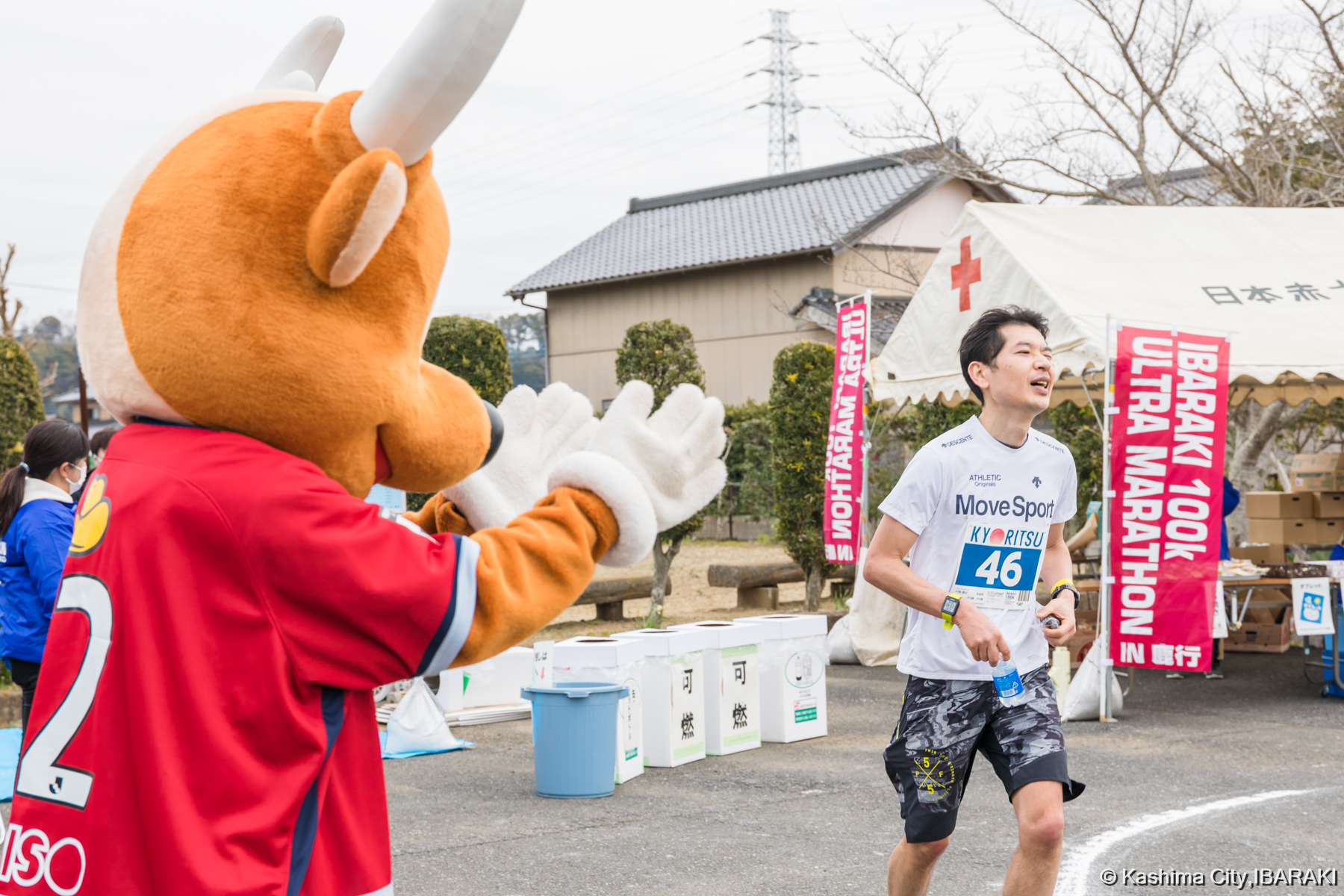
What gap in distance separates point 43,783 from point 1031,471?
2.95 metres

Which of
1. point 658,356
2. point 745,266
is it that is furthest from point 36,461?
point 745,266

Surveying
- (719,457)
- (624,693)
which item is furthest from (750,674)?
(719,457)

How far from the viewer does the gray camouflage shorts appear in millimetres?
3584

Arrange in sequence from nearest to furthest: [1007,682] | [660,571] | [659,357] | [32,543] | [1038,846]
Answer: [1038,846] < [1007,682] < [32,543] < [660,571] < [659,357]

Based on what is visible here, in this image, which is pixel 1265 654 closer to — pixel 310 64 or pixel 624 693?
pixel 624 693

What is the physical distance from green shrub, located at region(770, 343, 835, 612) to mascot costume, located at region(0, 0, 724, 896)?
1107 cm

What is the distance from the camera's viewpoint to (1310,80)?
13.5 metres

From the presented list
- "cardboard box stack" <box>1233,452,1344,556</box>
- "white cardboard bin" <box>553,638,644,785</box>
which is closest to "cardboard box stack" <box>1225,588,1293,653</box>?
"cardboard box stack" <box>1233,452,1344,556</box>

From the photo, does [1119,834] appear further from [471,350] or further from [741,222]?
[741,222]

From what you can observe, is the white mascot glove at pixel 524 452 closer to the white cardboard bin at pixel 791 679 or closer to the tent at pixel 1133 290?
the white cardboard bin at pixel 791 679

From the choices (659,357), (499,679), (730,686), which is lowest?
(499,679)

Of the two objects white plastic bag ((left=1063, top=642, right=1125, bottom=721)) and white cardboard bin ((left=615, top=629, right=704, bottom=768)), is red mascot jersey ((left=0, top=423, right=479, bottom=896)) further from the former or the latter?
white plastic bag ((left=1063, top=642, right=1125, bottom=721))

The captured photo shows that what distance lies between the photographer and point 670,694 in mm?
6973

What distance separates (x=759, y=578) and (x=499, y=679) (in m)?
5.44
